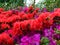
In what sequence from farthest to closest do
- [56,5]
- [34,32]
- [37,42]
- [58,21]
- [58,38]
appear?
[56,5]
[58,21]
[34,32]
[58,38]
[37,42]

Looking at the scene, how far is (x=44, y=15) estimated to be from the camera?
414 centimetres

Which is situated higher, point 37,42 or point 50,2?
point 37,42

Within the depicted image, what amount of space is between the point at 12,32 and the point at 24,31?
186mm

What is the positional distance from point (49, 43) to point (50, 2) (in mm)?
4977

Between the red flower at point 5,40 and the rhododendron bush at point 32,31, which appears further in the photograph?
the red flower at point 5,40

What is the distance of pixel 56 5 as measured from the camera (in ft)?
25.5

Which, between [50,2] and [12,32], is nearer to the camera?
[12,32]

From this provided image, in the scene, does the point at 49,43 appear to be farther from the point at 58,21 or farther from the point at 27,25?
the point at 58,21

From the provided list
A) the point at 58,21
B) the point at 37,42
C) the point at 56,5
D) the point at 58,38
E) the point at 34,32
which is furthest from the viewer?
the point at 56,5

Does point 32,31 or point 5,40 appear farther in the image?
point 32,31

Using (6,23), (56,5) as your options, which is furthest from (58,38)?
(56,5)

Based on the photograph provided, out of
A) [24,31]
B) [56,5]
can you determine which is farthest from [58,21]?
[56,5]

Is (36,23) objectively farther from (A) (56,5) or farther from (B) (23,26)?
(A) (56,5)

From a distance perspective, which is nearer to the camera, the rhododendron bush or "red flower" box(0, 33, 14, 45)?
the rhododendron bush
